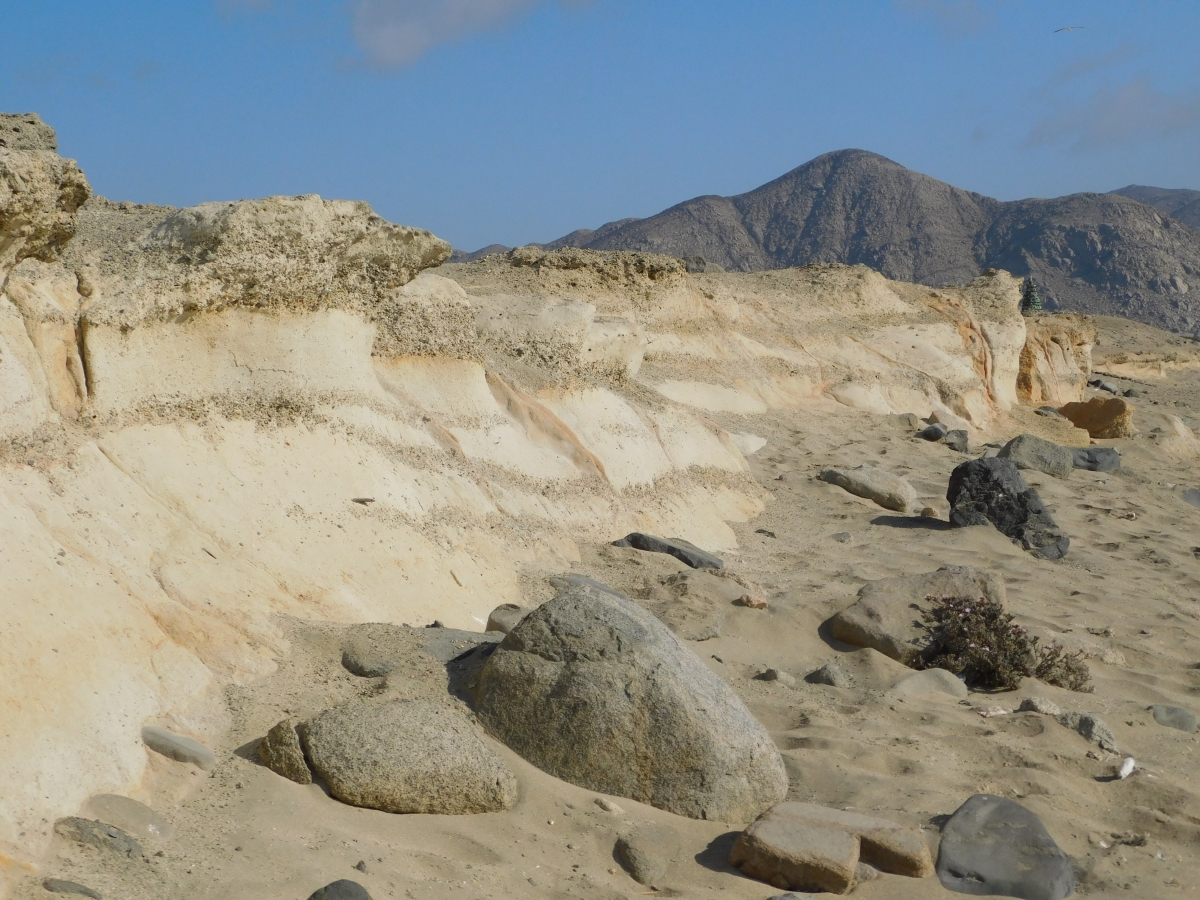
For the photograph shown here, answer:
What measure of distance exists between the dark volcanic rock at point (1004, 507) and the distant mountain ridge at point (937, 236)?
137 feet

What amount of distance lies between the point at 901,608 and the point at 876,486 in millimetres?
3559

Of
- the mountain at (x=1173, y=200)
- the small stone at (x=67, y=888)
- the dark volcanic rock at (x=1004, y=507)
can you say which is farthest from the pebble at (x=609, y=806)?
the mountain at (x=1173, y=200)

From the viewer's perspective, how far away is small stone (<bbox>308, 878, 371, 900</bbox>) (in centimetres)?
257

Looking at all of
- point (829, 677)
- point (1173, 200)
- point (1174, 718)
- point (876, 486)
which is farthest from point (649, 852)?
point (1173, 200)

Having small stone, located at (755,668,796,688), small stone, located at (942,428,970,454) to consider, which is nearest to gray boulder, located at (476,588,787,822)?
small stone, located at (755,668,796,688)

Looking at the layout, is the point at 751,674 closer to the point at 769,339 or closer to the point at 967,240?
the point at 769,339

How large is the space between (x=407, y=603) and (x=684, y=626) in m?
1.29

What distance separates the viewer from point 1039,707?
14.9 feet

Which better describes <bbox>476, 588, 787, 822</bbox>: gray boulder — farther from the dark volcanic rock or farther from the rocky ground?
the dark volcanic rock

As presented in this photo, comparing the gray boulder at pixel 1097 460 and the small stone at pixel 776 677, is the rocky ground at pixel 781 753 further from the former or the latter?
the gray boulder at pixel 1097 460

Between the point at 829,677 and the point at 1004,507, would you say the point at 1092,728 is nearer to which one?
the point at 829,677

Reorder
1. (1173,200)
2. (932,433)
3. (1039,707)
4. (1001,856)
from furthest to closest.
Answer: (1173,200) < (932,433) < (1039,707) < (1001,856)

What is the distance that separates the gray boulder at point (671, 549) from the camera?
6371mm

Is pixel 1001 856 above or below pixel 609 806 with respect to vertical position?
below
